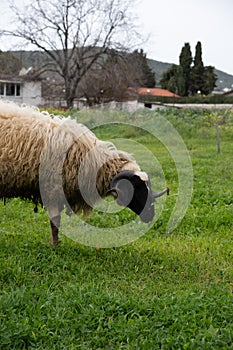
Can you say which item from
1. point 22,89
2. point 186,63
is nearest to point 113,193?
point 22,89

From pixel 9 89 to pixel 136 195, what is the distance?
145 feet

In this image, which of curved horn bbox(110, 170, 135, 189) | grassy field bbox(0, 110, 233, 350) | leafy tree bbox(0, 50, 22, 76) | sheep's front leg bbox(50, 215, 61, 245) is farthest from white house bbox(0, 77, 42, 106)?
curved horn bbox(110, 170, 135, 189)

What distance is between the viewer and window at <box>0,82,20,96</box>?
1847 inches

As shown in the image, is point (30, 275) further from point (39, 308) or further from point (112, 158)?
point (112, 158)

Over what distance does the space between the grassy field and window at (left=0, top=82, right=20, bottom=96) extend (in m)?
41.2

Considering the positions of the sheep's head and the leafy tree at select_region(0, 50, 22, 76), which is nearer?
the sheep's head

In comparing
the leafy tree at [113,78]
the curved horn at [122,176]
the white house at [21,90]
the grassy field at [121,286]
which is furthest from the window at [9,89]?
the curved horn at [122,176]

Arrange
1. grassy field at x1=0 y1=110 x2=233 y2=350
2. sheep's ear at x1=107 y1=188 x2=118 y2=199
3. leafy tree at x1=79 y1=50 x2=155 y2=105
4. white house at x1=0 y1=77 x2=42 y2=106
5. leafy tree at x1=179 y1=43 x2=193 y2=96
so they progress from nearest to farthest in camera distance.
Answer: grassy field at x1=0 y1=110 x2=233 y2=350
sheep's ear at x1=107 y1=188 x2=118 y2=199
leafy tree at x1=79 y1=50 x2=155 y2=105
white house at x1=0 y1=77 x2=42 y2=106
leafy tree at x1=179 y1=43 x2=193 y2=96

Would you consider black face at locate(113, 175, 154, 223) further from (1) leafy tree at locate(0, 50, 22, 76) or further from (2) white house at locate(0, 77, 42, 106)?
(1) leafy tree at locate(0, 50, 22, 76)

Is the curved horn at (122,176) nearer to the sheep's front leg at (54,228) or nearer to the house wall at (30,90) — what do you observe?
the sheep's front leg at (54,228)

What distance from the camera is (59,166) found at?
17.0 ft

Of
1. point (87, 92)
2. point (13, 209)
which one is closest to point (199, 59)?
point (87, 92)

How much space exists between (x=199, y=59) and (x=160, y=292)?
71097 millimetres

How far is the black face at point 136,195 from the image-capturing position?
5.28 m
